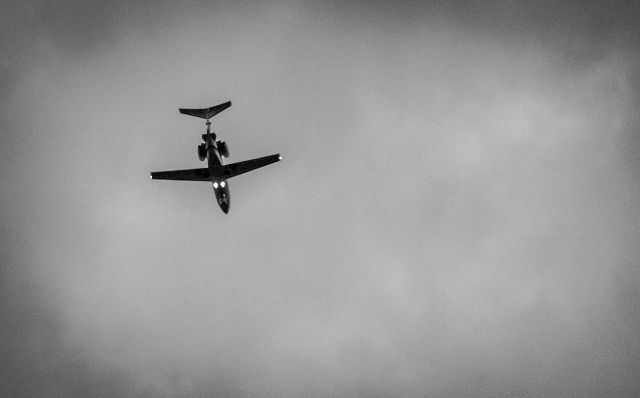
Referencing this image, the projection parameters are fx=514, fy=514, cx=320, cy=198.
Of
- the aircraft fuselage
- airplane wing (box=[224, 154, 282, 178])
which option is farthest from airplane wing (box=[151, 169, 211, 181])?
airplane wing (box=[224, 154, 282, 178])

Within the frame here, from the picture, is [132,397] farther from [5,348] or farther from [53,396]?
[5,348]

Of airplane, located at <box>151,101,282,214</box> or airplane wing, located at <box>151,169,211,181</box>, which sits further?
airplane wing, located at <box>151,169,211,181</box>

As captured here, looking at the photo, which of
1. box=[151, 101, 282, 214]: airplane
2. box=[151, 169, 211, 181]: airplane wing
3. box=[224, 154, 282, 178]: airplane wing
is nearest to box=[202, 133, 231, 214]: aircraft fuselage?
box=[151, 101, 282, 214]: airplane

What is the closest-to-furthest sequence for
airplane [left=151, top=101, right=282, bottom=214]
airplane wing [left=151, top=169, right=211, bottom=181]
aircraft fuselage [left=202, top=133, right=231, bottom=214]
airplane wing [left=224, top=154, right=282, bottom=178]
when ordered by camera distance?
aircraft fuselage [left=202, top=133, right=231, bottom=214] < airplane [left=151, top=101, right=282, bottom=214] < airplane wing [left=224, top=154, right=282, bottom=178] < airplane wing [left=151, top=169, right=211, bottom=181]

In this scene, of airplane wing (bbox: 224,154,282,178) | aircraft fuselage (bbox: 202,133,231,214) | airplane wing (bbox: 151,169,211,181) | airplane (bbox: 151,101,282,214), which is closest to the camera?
aircraft fuselage (bbox: 202,133,231,214)

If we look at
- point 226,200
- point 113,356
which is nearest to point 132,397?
point 113,356

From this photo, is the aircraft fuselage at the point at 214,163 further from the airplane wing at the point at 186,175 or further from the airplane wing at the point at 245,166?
the airplane wing at the point at 186,175

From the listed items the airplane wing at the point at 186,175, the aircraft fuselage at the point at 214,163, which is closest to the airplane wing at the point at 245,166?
the aircraft fuselage at the point at 214,163

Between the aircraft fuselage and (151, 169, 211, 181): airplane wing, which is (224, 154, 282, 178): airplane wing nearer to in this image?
the aircraft fuselage

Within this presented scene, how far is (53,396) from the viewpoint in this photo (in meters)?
173

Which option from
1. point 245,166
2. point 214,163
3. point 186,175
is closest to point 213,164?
point 214,163

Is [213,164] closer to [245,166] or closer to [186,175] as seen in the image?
[245,166]

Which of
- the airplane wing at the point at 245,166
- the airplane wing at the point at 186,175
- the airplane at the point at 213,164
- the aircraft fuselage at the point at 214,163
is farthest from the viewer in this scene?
the airplane wing at the point at 186,175

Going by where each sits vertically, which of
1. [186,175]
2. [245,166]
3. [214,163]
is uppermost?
[214,163]
